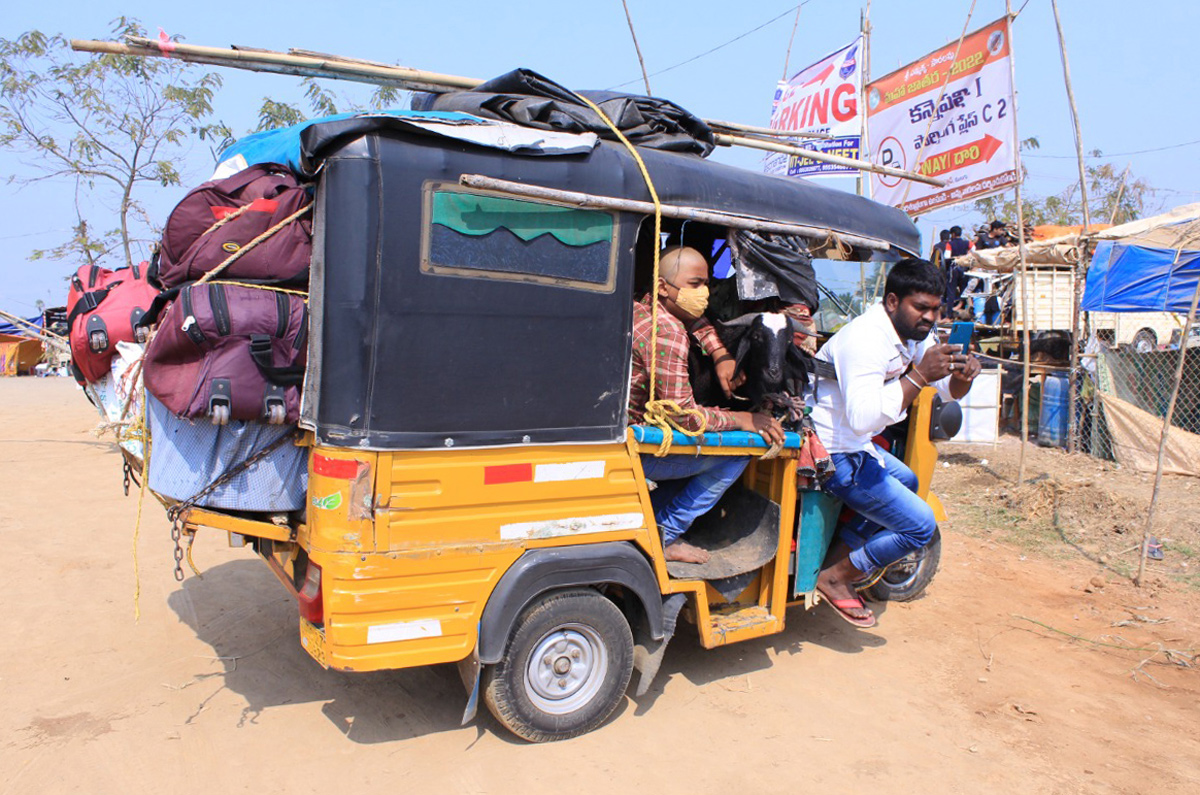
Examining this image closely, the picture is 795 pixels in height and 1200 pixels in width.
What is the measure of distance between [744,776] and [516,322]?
203 centimetres

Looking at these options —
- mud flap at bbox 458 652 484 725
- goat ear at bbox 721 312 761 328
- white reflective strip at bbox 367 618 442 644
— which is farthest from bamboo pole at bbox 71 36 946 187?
mud flap at bbox 458 652 484 725

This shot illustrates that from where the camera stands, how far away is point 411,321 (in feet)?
9.87

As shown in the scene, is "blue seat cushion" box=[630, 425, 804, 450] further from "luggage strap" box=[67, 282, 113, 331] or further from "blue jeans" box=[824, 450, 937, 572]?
"luggage strap" box=[67, 282, 113, 331]

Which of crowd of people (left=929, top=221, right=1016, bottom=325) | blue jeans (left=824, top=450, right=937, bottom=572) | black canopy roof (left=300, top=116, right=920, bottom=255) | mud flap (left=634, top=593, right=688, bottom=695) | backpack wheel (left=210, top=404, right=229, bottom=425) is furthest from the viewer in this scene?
crowd of people (left=929, top=221, right=1016, bottom=325)

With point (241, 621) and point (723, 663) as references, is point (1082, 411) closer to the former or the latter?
point (723, 663)

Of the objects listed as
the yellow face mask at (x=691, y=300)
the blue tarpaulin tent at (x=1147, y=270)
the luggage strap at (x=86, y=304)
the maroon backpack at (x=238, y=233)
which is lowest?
the luggage strap at (x=86, y=304)

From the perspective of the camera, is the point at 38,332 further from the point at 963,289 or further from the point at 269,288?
the point at 963,289

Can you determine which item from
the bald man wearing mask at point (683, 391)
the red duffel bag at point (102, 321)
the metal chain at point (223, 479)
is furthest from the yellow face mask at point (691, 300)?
the red duffel bag at point (102, 321)

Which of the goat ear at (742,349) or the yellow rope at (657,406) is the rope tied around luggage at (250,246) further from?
the goat ear at (742,349)

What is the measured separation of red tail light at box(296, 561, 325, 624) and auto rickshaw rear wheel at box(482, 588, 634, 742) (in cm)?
71

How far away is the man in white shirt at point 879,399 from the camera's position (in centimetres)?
390

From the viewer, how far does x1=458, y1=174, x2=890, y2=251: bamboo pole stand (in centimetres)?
307

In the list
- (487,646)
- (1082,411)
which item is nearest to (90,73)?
(487,646)

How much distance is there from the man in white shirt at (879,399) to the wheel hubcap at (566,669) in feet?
5.08
